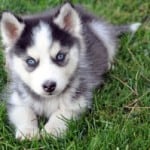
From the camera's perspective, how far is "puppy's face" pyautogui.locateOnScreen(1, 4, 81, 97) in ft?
14.3

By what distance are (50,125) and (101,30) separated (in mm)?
1689

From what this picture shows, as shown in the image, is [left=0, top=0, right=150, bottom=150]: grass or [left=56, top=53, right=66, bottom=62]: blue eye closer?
[left=0, top=0, right=150, bottom=150]: grass

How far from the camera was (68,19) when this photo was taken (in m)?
4.72

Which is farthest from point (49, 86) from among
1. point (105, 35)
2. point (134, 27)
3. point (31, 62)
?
point (134, 27)

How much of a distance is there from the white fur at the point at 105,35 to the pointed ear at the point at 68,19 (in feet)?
3.00

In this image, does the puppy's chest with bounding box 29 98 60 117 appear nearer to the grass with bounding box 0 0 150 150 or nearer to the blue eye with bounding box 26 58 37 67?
the grass with bounding box 0 0 150 150

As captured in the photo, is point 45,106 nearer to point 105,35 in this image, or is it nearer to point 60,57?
point 60,57

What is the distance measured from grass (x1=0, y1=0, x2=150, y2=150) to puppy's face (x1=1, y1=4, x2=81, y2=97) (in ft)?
1.27

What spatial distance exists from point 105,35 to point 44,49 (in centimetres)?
164

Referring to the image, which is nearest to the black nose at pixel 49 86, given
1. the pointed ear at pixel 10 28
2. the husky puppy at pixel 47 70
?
the husky puppy at pixel 47 70

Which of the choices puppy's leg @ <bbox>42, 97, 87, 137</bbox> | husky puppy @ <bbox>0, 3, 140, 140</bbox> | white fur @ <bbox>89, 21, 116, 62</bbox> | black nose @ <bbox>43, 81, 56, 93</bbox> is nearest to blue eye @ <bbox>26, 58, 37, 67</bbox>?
husky puppy @ <bbox>0, 3, 140, 140</bbox>

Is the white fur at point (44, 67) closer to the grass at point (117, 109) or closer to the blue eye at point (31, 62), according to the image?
the blue eye at point (31, 62)

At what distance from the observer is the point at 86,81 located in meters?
4.94

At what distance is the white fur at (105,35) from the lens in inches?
226
